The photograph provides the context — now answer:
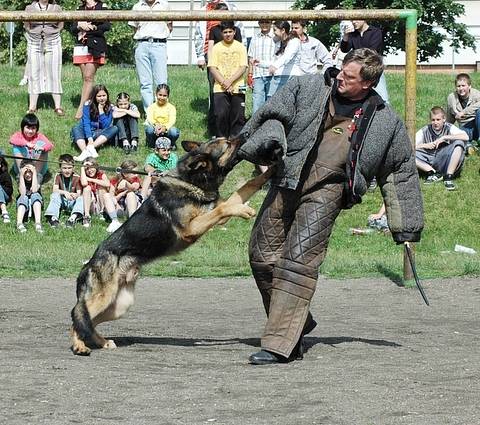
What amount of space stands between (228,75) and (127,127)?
1995 millimetres

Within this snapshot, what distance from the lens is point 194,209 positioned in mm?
7992

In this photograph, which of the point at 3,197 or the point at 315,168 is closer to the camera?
the point at 315,168

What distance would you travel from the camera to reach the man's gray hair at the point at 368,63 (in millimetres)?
7254

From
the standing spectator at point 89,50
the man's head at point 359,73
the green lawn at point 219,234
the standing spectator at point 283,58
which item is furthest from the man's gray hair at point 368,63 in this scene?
the standing spectator at point 89,50

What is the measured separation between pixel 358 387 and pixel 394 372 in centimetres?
58

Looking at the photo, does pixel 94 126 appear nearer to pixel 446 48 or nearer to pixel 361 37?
pixel 361 37

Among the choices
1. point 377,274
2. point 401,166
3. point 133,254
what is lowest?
point 377,274

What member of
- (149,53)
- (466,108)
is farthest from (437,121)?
(149,53)

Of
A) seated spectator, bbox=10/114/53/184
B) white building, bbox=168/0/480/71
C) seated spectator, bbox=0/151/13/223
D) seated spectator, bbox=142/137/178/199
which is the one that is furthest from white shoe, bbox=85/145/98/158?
white building, bbox=168/0/480/71

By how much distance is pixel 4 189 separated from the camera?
15500mm

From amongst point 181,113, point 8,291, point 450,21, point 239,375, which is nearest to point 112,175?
point 181,113

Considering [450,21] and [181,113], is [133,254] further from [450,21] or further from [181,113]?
[450,21]

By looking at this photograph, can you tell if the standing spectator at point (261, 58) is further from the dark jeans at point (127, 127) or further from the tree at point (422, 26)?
the tree at point (422, 26)

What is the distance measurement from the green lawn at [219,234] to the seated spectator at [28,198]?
0.15 meters
